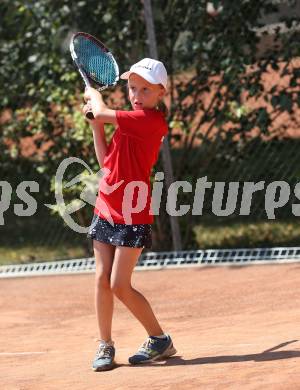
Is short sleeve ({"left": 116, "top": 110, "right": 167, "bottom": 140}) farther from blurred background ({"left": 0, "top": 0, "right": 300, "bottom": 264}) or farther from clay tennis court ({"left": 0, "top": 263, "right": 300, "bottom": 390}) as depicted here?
blurred background ({"left": 0, "top": 0, "right": 300, "bottom": 264})

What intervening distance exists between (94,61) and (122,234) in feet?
3.71

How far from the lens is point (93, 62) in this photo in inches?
259

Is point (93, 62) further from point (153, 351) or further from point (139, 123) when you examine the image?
point (153, 351)

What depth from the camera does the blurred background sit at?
31.9 feet

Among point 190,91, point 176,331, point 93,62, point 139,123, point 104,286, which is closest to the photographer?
point 139,123

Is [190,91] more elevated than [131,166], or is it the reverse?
[131,166]

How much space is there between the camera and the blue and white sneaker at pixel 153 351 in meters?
6.20

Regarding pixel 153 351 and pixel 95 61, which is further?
pixel 95 61

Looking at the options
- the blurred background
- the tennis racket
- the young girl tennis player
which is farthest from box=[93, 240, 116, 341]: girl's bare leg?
the blurred background

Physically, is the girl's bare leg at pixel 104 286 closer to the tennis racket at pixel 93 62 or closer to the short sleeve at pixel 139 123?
the short sleeve at pixel 139 123

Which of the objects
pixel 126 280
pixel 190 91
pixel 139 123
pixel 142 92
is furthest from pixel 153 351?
pixel 190 91

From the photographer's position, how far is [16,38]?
1075 centimetres

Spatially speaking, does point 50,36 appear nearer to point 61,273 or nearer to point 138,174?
point 61,273

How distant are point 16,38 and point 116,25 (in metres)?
1.15
